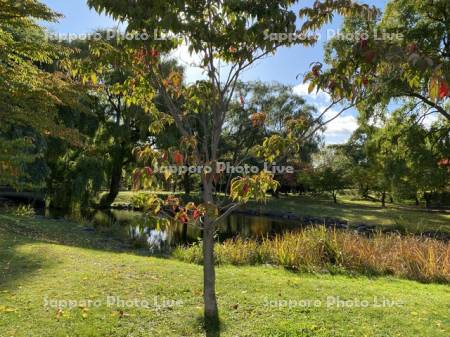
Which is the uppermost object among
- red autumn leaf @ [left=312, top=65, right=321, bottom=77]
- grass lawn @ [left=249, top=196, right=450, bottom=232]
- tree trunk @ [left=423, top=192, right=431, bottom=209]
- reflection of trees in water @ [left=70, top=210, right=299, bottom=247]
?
red autumn leaf @ [left=312, top=65, right=321, bottom=77]

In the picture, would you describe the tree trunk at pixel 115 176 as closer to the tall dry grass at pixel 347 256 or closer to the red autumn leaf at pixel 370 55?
the tall dry grass at pixel 347 256

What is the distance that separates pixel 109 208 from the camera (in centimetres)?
2680

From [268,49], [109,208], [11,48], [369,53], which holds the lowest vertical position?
[109,208]

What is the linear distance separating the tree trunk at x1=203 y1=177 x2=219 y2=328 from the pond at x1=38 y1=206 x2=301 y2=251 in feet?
16.8

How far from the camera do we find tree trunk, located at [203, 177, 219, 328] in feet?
14.8

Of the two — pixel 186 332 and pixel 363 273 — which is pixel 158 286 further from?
pixel 363 273

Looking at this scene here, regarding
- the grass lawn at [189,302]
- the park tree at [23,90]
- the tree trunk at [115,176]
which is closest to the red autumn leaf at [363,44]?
the grass lawn at [189,302]

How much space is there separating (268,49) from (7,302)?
461cm

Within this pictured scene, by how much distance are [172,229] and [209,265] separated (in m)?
14.3

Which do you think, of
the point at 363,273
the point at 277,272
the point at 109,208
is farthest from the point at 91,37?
the point at 109,208

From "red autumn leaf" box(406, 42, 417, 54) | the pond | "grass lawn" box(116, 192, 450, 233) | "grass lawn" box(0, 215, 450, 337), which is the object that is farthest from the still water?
"red autumn leaf" box(406, 42, 417, 54)

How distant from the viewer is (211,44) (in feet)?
13.8

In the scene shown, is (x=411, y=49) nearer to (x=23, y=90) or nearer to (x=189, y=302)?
(x=189, y=302)

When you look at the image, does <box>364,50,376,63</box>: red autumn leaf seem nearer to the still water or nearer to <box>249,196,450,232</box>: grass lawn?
the still water
